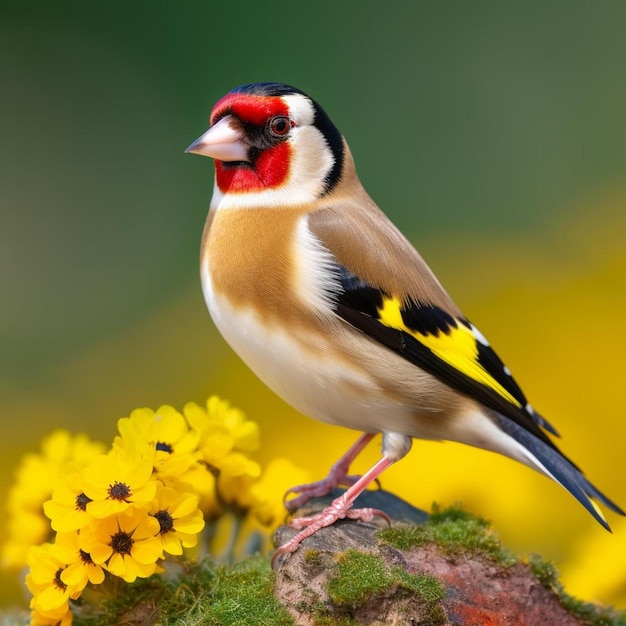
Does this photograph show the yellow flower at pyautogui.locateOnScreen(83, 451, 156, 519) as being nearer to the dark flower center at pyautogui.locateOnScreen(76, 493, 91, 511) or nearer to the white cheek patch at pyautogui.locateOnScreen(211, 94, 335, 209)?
the dark flower center at pyautogui.locateOnScreen(76, 493, 91, 511)

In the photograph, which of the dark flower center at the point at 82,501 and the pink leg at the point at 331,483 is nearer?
the dark flower center at the point at 82,501

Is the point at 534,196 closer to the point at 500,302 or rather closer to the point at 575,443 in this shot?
the point at 500,302

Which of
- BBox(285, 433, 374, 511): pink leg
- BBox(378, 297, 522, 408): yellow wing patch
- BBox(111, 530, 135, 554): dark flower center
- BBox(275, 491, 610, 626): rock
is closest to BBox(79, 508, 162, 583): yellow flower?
BBox(111, 530, 135, 554): dark flower center

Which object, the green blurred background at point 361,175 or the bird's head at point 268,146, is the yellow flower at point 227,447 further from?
the green blurred background at point 361,175

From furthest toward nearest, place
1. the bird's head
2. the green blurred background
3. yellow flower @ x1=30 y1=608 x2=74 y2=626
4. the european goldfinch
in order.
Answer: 1. the green blurred background
2. the bird's head
3. the european goldfinch
4. yellow flower @ x1=30 y1=608 x2=74 y2=626

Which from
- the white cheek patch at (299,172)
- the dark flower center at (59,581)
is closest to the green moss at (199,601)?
the dark flower center at (59,581)

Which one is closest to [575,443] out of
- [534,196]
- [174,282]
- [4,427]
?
[534,196]

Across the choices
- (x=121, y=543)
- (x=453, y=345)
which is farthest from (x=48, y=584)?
(x=453, y=345)
